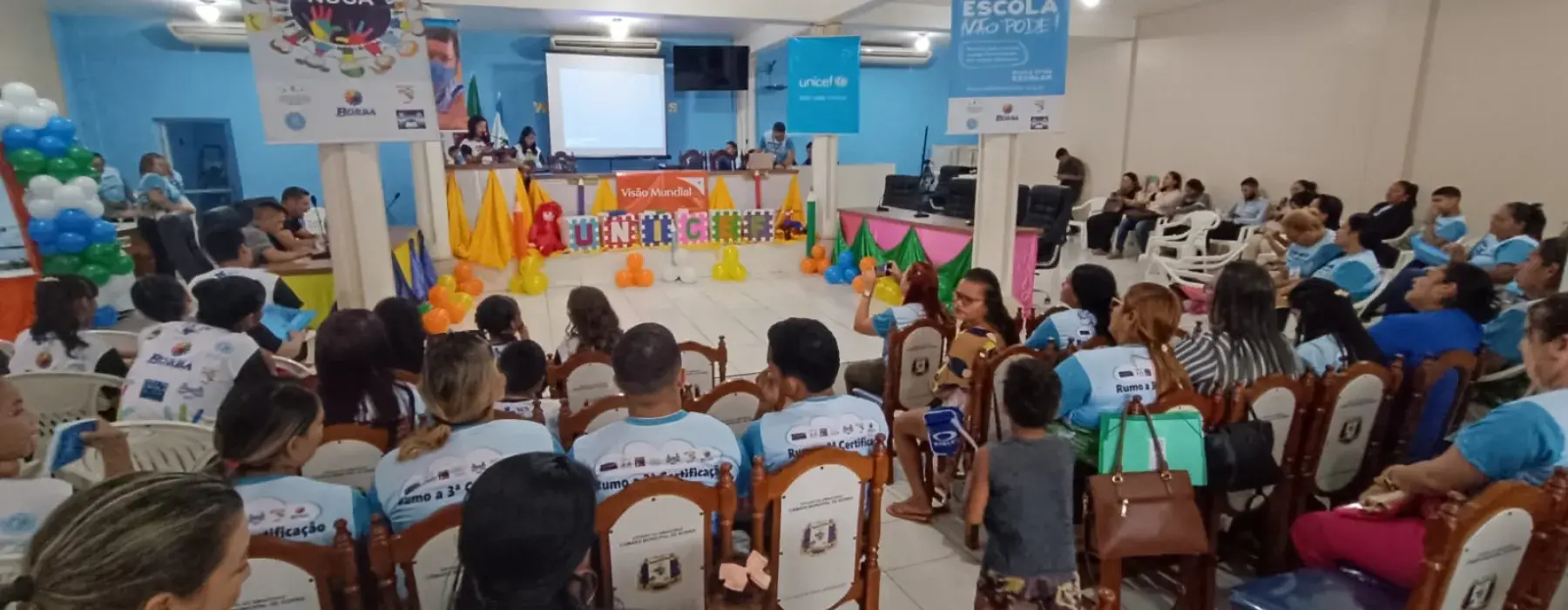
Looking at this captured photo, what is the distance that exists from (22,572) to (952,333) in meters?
2.78

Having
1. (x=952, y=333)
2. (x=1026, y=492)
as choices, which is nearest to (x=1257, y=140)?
(x=952, y=333)

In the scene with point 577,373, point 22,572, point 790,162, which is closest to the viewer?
point 22,572

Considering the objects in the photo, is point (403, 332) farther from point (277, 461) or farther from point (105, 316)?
point (105, 316)

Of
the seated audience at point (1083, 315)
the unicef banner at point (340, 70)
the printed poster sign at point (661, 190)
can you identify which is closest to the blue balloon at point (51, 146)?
the unicef banner at point (340, 70)

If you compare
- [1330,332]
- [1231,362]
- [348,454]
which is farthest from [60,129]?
[1330,332]

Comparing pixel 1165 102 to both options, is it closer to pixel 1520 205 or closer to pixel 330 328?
pixel 1520 205

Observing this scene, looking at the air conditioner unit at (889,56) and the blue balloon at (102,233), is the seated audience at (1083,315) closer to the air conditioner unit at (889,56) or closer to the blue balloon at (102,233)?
the blue balloon at (102,233)

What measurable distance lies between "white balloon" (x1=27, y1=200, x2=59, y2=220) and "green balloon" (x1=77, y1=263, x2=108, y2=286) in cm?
31

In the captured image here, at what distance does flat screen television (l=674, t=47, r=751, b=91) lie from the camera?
10.6m

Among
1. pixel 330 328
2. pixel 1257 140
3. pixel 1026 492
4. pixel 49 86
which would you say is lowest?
pixel 1026 492

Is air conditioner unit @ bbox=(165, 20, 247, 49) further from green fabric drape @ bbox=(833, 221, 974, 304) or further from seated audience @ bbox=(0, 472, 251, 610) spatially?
seated audience @ bbox=(0, 472, 251, 610)

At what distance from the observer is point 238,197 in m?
9.70

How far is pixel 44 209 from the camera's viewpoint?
433 cm

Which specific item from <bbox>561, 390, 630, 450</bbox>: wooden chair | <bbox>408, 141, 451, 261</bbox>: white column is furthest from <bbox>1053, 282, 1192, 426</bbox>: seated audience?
<bbox>408, 141, 451, 261</bbox>: white column
